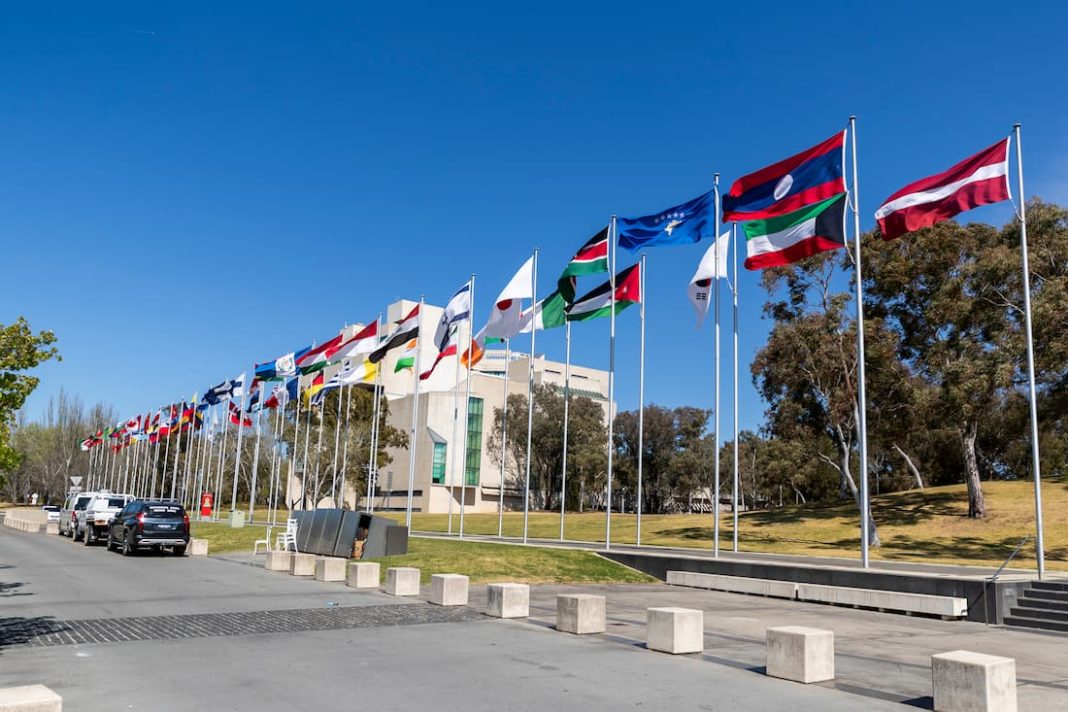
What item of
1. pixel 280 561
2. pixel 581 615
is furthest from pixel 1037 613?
pixel 280 561

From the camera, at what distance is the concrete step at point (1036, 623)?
14.9 meters

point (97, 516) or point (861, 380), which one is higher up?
point (861, 380)

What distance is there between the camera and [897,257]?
1544 inches

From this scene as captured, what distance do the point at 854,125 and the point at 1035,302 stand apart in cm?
1309

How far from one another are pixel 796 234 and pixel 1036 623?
9.75 m

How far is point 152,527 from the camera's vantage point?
91.3 feet

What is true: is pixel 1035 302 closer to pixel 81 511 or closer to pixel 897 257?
→ pixel 897 257

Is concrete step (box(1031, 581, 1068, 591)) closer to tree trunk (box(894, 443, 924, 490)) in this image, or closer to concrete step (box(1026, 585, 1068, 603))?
concrete step (box(1026, 585, 1068, 603))

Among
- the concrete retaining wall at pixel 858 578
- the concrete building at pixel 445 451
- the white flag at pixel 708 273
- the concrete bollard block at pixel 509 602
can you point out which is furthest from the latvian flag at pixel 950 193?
the concrete building at pixel 445 451

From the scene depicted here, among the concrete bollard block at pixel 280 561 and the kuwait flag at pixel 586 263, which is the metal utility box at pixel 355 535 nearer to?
the concrete bollard block at pixel 280 561

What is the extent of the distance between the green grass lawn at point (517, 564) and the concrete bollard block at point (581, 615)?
8.06 meters

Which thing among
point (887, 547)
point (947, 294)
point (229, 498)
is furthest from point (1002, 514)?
point (229, 498)

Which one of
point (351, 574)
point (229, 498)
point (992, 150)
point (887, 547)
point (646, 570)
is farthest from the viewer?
point (229, 498)

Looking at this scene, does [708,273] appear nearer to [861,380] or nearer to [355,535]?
[861,380]
